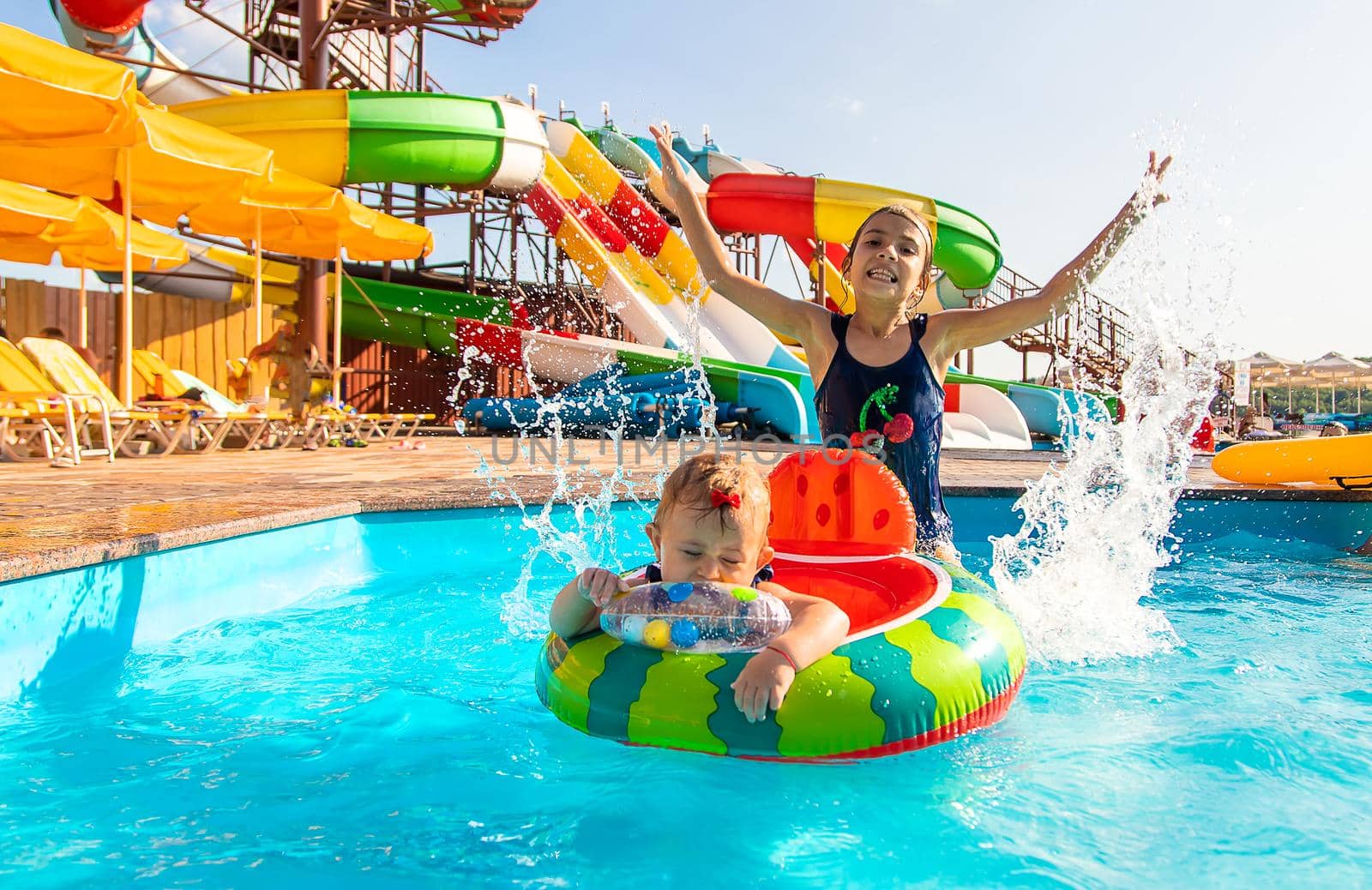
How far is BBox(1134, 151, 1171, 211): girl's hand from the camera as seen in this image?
271cm

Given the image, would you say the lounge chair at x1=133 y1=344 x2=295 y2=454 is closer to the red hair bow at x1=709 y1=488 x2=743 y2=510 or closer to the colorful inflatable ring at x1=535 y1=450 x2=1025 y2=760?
the colorful inflatable ring at x1=535 y1=450 x2=1025 y2=760

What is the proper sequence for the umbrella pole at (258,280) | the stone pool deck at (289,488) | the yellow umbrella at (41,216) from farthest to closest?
1. the umbrella pole at (258,280)
2. the yellow umbrella at (41,216)
3. the stone pool deck at (289,488)

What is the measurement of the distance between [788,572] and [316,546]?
8.70 feet

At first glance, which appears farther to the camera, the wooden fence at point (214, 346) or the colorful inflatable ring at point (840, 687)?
the wooden fence at point (214, 346)

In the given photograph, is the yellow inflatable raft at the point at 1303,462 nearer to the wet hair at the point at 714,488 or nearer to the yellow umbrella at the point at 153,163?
the wet hair at the point at 714,488

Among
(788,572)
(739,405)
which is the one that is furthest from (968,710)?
(739,405)

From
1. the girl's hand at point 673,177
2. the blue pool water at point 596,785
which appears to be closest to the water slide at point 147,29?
the girl's hand at point 673,177

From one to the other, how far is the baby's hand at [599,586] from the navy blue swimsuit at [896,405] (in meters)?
1.07

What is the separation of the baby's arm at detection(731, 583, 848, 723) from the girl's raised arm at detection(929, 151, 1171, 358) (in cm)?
110

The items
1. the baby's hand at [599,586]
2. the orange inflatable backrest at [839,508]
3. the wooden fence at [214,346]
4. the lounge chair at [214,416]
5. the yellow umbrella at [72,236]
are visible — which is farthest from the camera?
the wooden fence at [214,346]

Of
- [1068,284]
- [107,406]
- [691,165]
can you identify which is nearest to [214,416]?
[107,406]

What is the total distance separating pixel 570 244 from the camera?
503 inches

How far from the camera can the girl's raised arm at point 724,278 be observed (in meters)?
2.79

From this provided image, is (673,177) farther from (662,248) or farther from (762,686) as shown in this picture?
(662,248)
